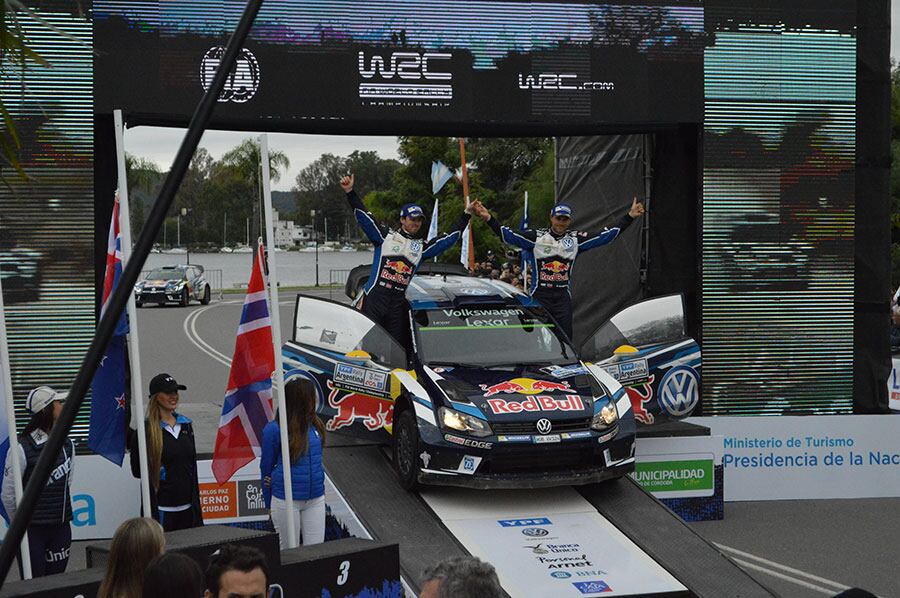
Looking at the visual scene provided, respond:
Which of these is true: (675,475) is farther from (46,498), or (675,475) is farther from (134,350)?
(46,498)

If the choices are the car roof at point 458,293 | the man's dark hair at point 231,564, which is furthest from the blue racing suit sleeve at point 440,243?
the man's dark hair at point 231,564

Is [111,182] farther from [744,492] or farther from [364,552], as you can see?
[744,492]

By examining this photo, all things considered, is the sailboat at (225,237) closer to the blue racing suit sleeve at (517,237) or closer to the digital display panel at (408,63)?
the blue racing suit sleeve at (517,237)

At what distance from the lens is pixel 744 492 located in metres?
13.6

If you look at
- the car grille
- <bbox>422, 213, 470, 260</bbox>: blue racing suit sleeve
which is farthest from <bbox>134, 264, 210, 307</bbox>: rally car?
the car grille

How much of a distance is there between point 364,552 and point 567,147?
442 inches

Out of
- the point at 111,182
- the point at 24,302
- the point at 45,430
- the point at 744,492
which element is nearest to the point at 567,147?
the point at 744,492

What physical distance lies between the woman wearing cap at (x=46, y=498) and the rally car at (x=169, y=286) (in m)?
34.4

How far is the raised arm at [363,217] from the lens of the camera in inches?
484

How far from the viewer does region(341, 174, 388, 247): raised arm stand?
12.3 meters

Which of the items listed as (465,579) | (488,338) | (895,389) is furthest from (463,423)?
(895,389)

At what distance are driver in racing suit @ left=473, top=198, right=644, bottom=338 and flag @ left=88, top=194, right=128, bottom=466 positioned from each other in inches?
231

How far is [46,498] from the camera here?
810 cm

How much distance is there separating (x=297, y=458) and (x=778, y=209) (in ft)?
25.0
